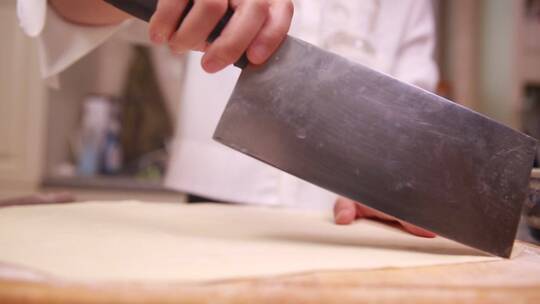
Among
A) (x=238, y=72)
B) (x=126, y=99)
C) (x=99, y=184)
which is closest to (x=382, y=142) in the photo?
(x=238, y=72)

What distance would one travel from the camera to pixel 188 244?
0.41m

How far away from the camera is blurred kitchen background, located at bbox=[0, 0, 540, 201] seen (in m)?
1.37

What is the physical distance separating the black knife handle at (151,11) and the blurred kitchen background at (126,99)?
96 centimetres

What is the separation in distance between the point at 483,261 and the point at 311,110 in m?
0.20

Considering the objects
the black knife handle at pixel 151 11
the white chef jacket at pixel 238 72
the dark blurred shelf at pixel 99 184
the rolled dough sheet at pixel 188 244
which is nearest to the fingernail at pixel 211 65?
the black knife handle at pixel 151 11

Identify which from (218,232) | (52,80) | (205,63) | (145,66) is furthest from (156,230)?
(145,66)

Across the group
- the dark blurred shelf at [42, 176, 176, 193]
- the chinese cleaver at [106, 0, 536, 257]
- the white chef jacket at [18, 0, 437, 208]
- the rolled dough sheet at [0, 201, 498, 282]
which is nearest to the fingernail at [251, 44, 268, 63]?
the chinese cleaver at [106, 0, 536, 257]

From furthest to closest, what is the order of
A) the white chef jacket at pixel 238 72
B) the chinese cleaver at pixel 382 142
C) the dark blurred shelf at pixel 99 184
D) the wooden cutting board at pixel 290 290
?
the dark blurred shelf at pixel 99 184
the white chef jacket at pixel 238 72
the chinese cleaver at pixel 382 142
the wooden cutting board at pixel 290 290

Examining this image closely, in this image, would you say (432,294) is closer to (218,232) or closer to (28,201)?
(218,232)

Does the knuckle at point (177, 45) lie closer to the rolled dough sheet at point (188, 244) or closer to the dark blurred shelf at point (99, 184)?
the rolled dough sheet at point (188, 244)

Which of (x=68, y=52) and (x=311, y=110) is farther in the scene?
(x=68, y=52)

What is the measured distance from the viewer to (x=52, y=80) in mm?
722

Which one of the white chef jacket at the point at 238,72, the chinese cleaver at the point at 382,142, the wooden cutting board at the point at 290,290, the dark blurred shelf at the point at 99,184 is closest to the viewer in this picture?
the wooden cutting board at the point at 290,290

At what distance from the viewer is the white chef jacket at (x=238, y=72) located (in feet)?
2.68
